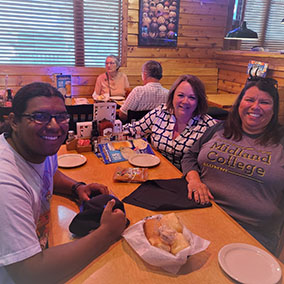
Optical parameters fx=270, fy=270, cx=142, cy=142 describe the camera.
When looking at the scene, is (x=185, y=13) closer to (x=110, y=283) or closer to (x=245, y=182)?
(x=245, y=182)

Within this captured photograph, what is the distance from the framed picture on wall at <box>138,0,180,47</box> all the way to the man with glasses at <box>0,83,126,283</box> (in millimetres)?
4036

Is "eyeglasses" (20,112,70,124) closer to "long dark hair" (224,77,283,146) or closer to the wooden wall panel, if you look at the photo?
"long dark hair" (224,77,283,146)

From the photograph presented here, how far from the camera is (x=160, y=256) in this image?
871 millimetres

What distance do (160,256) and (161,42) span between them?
14.6 feet

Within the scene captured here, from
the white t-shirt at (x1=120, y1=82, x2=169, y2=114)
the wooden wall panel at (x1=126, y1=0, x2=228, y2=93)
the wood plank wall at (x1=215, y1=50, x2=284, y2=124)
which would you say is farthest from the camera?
the wooden wall panel at (x1=126, y1=0, x2=228, y2=93)

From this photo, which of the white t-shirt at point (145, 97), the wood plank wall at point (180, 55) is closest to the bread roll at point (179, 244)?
the white t-shirt at point (145, 97)

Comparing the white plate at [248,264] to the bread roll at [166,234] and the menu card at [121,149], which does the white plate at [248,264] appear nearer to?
the bread roll at [166,234]

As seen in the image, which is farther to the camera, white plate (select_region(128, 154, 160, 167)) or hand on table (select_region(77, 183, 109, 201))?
white plate (select_region(128, 154, 160, 167))

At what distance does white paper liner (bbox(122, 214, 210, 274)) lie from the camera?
0.86 metres

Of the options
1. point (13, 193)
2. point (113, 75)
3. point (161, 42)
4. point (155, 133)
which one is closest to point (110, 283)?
point (13, 193)

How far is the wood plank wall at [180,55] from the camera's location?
430 centimetres

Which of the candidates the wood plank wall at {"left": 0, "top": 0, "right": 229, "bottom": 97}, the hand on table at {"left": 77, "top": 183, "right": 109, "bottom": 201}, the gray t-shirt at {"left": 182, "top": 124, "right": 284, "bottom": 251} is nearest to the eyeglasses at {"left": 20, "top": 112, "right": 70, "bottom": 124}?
the hand on table at {"left": 77, "top": 183, "right": 109, "bottom": 201}

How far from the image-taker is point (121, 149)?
1824mm

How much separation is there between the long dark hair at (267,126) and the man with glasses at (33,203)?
949mm
